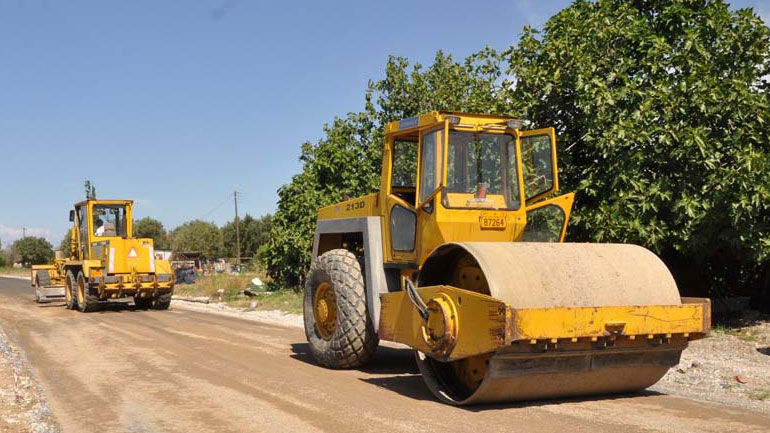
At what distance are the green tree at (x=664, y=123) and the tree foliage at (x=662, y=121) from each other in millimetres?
23

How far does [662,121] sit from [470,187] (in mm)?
6062

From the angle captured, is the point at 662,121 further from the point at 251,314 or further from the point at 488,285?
the point at 251,314

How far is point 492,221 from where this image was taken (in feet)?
26.5

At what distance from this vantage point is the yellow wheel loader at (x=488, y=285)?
6.41 m

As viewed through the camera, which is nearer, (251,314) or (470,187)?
(470,187)

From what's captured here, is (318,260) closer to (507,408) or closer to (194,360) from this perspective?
(194,360)

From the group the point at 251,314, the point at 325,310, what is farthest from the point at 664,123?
the point at 251,314

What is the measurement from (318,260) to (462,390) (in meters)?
3.26

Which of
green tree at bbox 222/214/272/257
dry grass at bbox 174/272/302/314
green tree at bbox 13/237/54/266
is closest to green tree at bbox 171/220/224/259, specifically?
green tree at bbox 222/214/272/257

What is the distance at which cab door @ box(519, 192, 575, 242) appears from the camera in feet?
27.8

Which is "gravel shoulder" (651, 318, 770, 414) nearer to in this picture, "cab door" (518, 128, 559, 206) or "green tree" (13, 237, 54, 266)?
"cab door" (518, 128, 559, 206)

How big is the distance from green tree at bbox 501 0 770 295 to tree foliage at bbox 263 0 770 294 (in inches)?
0.9

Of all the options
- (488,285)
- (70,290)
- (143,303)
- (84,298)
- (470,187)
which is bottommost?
(143,303)

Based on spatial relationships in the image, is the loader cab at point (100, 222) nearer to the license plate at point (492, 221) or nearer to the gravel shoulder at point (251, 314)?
the gravel shoulder at point (251, 314)
